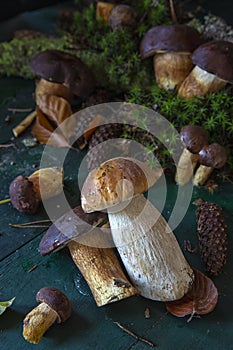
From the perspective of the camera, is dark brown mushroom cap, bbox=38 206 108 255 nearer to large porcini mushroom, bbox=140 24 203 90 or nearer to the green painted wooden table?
the green painted wooden table

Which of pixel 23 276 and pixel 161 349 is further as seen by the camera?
pixel 23 276

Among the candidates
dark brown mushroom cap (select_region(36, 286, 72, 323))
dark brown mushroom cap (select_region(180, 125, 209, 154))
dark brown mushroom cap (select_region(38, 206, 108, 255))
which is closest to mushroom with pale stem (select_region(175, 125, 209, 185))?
dark brown mushroom cap (select_region(180, 125, 209, 154))

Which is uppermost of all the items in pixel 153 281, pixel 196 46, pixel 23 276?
pixel 196 46

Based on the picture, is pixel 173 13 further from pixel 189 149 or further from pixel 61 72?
pixel 189 149

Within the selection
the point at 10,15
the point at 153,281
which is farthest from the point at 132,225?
the point at 10,15

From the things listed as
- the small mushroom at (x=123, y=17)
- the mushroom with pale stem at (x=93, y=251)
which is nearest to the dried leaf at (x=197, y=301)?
the mushroom with pale stem at (x=93, y=251)

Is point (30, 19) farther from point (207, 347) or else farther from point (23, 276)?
point (207, 347)

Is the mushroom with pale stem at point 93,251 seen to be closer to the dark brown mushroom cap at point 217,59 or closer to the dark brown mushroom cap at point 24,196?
the dark brown mushroom cap at point 24,196

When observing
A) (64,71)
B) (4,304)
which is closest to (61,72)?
(64,71)
